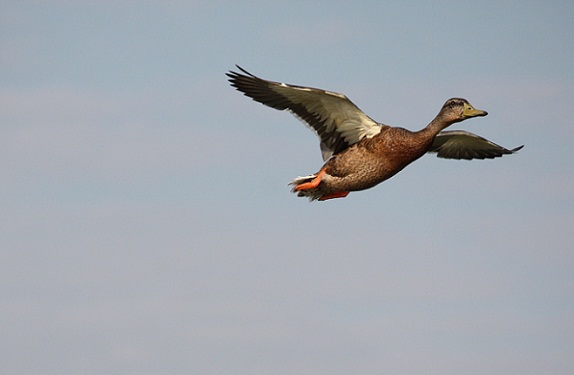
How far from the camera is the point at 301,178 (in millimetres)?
18797

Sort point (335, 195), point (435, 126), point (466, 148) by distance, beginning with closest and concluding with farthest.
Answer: point (435, 126), point (335, 195), point (466, 148)

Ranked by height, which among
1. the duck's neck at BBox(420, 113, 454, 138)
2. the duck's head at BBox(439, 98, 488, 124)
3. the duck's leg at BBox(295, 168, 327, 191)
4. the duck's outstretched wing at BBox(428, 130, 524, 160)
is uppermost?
the duck's outstretched wing at BBox(428, 130, 524, 160)

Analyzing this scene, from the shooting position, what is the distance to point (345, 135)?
1875 cm

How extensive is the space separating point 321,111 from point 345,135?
0.67m

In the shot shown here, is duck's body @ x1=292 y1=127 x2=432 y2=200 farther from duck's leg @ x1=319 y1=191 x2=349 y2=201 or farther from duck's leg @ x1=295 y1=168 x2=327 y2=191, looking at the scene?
duck's leg @ x1=319 y1=191 x2=349 y2=201

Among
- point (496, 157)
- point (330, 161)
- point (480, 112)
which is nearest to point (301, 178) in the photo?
point (330, 161)

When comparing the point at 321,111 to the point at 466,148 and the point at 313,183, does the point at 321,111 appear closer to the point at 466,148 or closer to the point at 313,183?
the point at 313,183

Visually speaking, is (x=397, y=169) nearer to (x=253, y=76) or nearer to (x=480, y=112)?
(x=480, y=112)

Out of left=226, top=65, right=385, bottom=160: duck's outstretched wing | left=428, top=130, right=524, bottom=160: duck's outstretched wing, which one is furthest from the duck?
left=428, top=130, right=524, bottom=160: duck's outstretched wing

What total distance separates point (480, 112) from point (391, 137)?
6.05ft

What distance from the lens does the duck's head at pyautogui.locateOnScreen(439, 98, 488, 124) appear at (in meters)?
18.5

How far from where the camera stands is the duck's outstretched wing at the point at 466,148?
21234 millimetres

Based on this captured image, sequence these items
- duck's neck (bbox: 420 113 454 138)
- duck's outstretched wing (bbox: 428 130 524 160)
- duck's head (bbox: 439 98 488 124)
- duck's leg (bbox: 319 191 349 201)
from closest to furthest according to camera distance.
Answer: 1. duck's neck (bbox: 420 113 454 138)
2. duck's head (bbox: 439 98 488 124)
3. duck's leg (bbox: 319 191 349 201)
4. duck's outstretched wing (bbox: 428 130 524 160)

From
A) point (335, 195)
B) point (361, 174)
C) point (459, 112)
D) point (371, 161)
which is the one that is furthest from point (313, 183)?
point (459, 112)
